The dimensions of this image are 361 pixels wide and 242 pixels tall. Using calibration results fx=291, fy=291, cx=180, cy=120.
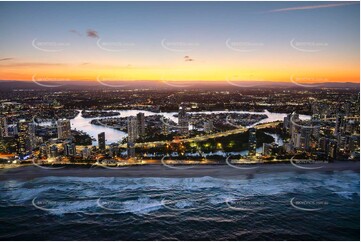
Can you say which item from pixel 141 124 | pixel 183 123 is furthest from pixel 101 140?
pixel 183 123

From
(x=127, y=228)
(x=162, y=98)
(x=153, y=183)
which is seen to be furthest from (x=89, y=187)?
(x=162, y=98)

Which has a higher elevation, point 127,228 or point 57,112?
point 57,112

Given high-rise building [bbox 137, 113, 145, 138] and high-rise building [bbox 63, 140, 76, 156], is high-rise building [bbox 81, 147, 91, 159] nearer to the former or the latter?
high-rise building [bbox 63, 140, 76, 156]

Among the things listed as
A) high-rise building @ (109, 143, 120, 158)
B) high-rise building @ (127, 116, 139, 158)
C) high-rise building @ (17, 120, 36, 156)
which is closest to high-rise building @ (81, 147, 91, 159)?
high-rise building @ (109, 143, 120, 158)

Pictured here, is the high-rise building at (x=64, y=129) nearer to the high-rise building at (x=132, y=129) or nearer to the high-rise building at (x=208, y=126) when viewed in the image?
the high-rise building at (x=132, y=129)

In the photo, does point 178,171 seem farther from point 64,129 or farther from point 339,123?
point 339,123

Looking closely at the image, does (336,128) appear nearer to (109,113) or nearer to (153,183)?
(153,183)
